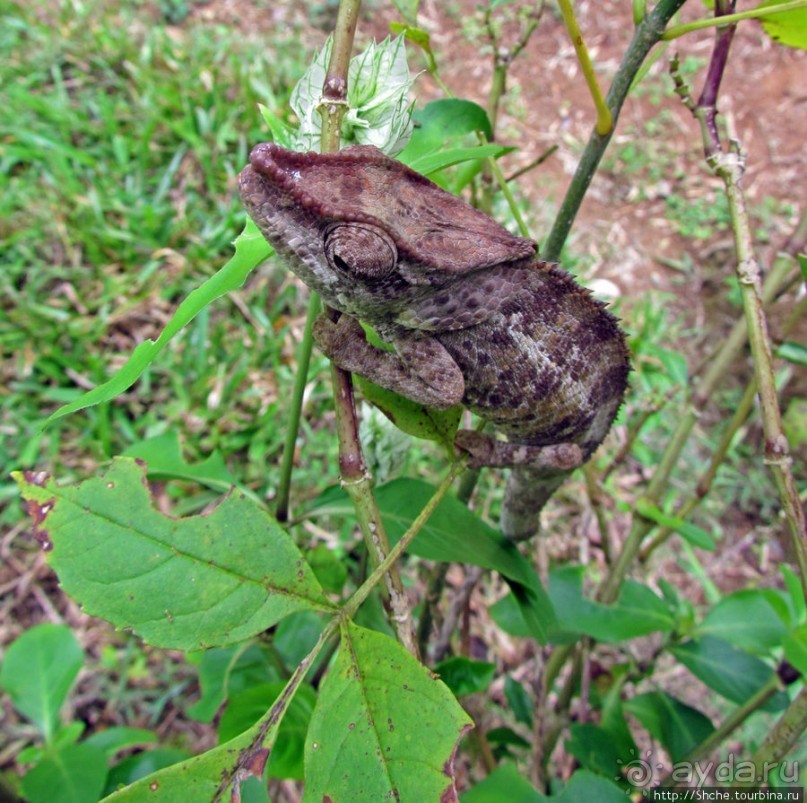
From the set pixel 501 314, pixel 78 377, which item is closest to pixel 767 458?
pixel 501 314

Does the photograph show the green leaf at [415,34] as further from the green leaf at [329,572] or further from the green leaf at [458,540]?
the green leaf at [329,572]

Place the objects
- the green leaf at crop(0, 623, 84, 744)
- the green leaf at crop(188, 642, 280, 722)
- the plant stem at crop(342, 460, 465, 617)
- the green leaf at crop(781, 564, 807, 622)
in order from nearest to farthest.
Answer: the plant stem at crop(342, 460, 465, 617), the green leaf at crop(781, 564, 807, 622), the green leaf at crop(188, 642, 280, 722), the green leaf at crop(0, 623, 84, 744)

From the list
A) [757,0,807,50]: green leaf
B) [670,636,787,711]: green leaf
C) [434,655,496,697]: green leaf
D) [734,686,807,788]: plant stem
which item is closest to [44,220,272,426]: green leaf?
[757,0,807,50]: green leaf

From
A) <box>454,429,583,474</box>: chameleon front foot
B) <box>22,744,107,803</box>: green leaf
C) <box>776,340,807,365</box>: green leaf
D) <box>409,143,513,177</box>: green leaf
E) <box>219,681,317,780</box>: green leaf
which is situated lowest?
<box>22,744,107,803</box>: green leaf

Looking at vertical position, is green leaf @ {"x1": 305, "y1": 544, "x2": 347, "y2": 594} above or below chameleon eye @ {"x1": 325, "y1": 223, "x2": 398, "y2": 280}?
below

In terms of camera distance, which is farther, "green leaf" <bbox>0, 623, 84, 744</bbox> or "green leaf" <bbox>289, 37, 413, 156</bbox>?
"green leaf" <bbox>0, 623, 84, 744</bbox>

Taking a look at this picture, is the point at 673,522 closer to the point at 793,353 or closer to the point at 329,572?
the point at 793,353

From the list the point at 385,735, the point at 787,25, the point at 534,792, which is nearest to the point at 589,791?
the point at 534,792

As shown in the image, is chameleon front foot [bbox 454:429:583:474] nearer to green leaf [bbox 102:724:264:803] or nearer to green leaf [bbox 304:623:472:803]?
green leaf [bbox 304:623:472:803]
